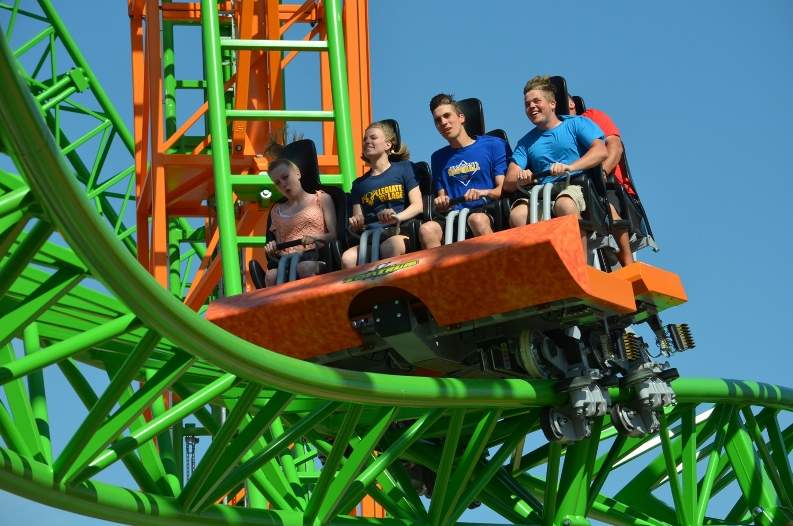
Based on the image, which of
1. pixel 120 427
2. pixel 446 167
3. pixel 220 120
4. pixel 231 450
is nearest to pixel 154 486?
pixel 231 450

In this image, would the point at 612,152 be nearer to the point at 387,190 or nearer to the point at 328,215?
the point at 387,190

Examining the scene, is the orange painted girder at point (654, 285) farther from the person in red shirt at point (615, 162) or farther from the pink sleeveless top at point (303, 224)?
the pink sleeveless top at point (303, 224)

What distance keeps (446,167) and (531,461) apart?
2.21m

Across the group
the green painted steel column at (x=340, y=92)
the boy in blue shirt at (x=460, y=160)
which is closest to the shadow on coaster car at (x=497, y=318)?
the boy in blue shirt at (x=460, y=160)

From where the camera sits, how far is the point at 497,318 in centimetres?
761

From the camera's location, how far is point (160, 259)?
12.7m

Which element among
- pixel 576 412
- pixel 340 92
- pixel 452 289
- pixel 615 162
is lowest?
pixel 576 412

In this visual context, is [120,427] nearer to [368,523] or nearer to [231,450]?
[231,450]

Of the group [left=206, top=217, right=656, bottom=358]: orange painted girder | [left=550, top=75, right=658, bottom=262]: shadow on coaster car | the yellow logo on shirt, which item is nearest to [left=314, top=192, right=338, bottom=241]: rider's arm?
the yellow logo on shirt

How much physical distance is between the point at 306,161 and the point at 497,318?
5.34 feet

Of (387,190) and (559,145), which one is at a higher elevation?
(559,145)

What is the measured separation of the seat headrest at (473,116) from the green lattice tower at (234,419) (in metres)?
1.57

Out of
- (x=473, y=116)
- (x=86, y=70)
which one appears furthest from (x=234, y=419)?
(x=86, y=70)

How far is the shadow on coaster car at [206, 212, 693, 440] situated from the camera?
7.31 metres
